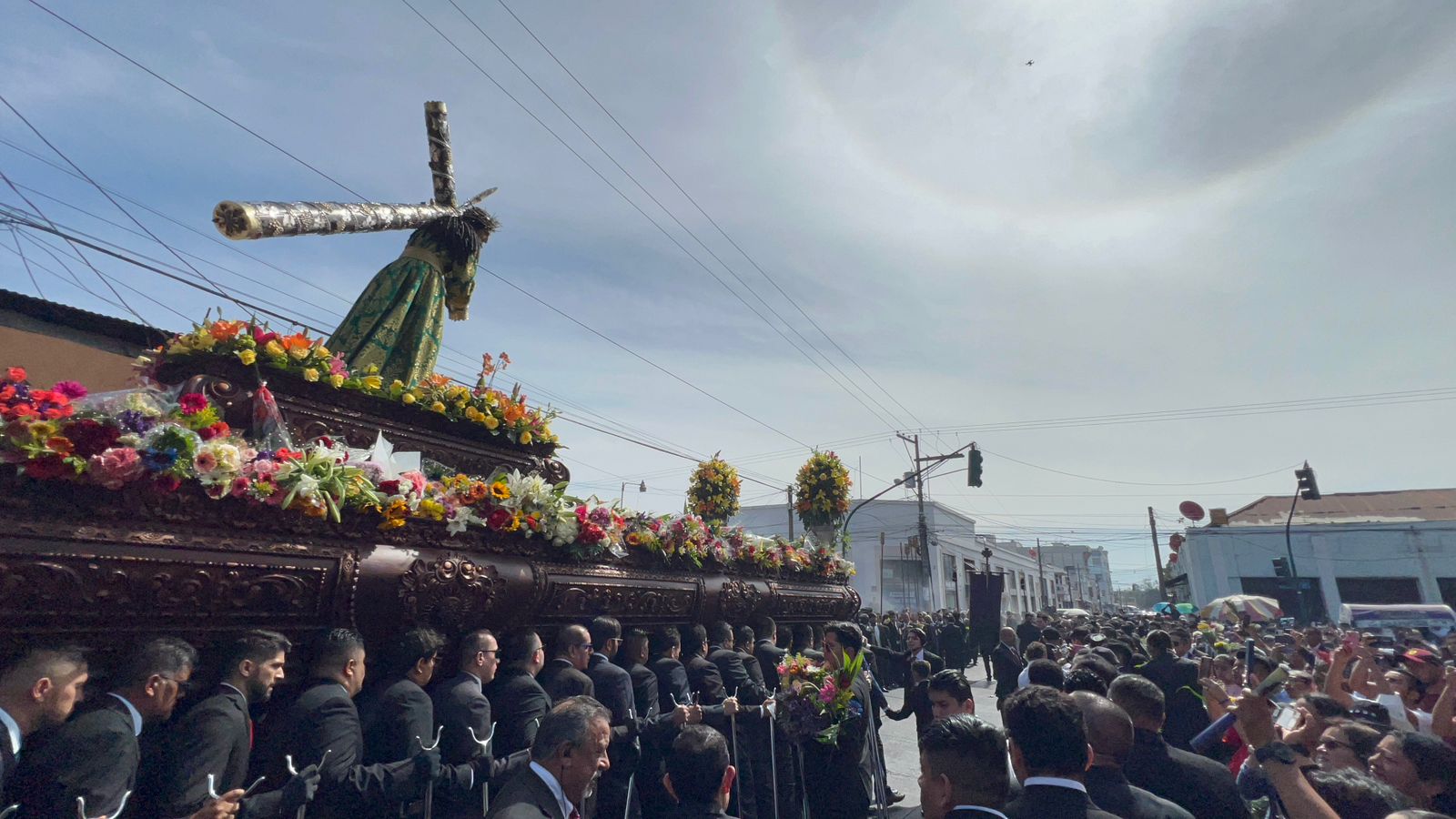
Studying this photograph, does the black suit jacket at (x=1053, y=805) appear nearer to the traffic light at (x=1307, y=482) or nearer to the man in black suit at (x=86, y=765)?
the man in black suit at (x=86, y=765)

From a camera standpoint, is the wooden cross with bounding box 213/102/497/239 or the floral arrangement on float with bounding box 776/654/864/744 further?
the floral arrangement on float with bounding box 776/654/864/744

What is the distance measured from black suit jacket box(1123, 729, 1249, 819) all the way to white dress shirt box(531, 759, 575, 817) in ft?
9.32

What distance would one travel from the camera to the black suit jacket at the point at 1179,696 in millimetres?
5645

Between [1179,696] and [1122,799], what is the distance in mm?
3920

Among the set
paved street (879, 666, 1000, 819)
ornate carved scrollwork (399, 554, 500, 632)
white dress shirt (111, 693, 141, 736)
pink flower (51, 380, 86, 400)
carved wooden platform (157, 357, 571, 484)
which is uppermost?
carved wooden platform (157, 357, 571, 484)

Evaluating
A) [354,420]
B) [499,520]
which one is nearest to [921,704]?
[499,520]

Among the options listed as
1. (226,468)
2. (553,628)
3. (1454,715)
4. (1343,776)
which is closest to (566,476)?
(553,628)

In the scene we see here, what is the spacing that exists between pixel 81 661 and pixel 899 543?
51466 mm

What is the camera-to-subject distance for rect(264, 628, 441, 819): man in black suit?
316 centimetres

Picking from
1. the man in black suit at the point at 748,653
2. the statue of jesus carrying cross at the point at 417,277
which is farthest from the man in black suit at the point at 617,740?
the statue of jesus carrying cross at the point at 417,277

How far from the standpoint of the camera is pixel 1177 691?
5.85 meters

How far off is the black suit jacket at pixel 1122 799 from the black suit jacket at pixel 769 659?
15.0 ft

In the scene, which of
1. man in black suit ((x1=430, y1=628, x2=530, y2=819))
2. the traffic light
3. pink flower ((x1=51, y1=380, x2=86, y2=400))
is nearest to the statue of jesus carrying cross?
pink flower ((x1=51, y1=380, x2=86, y2=400))

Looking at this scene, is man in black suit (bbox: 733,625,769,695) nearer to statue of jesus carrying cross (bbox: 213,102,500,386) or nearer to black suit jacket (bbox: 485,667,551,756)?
black suit jacket (bbox: 485,667,551,756)
